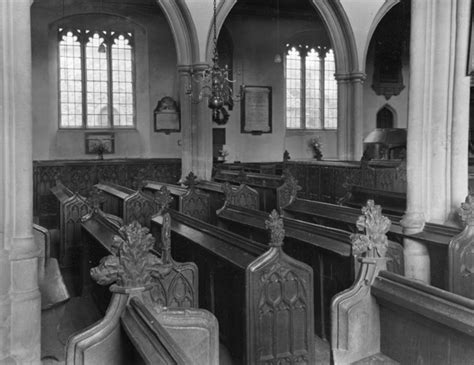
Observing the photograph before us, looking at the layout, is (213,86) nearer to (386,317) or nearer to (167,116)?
(167,116)

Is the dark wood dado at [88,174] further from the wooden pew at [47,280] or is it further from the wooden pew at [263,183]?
the wooden pew at [47,280]

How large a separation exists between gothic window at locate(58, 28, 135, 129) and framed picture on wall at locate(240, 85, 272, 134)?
339 cm

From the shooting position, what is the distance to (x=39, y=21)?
14.4m

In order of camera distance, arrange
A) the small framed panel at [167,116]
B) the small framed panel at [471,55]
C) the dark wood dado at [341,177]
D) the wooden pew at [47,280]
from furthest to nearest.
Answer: the small framed panel at [167,116] → the dark wood dado at [341,177] → the small framed panel at [471,55] → the wooden pew at [47,280]

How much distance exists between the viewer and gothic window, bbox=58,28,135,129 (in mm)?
14992

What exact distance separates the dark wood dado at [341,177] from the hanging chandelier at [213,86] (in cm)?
240

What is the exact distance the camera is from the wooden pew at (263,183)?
29.4 feet

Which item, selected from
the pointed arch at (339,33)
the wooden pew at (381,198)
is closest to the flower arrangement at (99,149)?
the pointed arch at (339,33)

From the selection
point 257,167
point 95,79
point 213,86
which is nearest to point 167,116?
point 95,79

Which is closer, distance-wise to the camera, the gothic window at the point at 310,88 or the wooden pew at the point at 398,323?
the wooden pew at the point at 398,323

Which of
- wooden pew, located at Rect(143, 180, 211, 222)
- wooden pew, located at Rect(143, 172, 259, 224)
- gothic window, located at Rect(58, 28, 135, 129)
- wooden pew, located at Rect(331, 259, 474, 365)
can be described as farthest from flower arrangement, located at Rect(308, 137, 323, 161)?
wooden pew, located at Rect(331, 259, 474, 365)

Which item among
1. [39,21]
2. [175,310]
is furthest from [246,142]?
[175,310]

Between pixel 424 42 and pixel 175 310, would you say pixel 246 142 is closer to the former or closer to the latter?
pixel 424 42

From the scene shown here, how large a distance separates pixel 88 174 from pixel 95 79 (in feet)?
11.9
